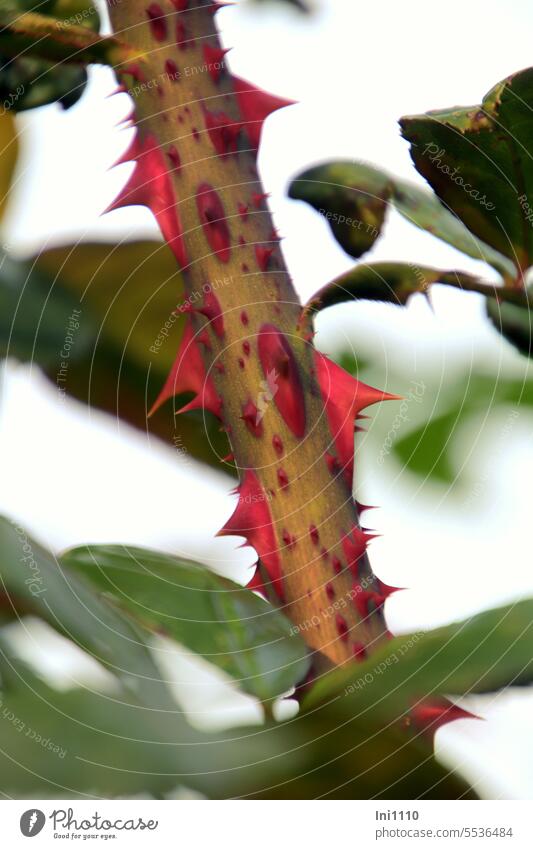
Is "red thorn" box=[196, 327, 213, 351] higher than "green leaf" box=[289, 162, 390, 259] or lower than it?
lower

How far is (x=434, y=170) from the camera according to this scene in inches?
13.3

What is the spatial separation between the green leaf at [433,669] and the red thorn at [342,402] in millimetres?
55

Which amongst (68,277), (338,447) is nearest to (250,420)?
(338,447)

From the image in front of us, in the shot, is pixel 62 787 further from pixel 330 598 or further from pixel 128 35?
pixel 128 35

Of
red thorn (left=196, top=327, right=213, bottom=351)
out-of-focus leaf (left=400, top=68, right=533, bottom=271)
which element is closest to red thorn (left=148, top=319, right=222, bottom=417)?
red thorn (left=196, top=327, right=213, bottom=351)

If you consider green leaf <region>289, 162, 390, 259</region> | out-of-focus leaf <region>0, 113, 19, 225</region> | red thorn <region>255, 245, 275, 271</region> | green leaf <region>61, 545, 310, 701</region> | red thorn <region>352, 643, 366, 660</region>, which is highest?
out-of-focus leaf <region>0, 113, 19, 225</region>

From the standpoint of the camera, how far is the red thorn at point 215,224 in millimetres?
285

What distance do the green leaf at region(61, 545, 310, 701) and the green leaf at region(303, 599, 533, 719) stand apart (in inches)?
0.6

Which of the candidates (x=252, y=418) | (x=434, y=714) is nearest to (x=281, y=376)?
(x=252, y=418)

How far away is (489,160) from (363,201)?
52 millimetres

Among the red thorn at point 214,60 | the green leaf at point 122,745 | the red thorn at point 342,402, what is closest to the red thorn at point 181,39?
the red thorn at point 214,60

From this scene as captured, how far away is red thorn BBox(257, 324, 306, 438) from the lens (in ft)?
0.92

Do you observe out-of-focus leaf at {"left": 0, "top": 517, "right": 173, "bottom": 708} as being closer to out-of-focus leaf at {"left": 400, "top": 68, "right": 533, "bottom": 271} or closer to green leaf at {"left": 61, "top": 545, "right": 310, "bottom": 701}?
green leaf at {"left": 61, "top": 545, "right": 310, "bottom": 701}

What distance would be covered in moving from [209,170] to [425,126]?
→ 3.3 inches
